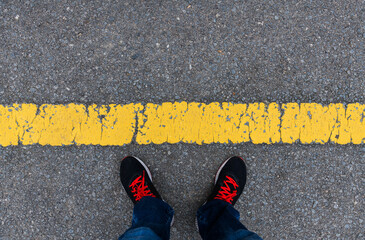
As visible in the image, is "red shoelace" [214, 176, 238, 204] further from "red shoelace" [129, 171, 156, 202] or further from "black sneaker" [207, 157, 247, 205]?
"red shoelace" [129, 171, 156, 202]

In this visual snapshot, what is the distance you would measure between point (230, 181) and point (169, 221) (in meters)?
0.53

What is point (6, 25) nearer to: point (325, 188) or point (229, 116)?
point (229, 116)

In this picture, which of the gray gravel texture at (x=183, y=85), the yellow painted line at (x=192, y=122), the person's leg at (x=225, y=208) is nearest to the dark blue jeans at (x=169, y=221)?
the person's leg at (x=225, y=208)

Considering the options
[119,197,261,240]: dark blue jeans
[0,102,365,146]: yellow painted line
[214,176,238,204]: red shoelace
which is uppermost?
[0,102,365,146]: yellow painted line

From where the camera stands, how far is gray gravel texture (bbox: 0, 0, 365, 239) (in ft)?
6.34

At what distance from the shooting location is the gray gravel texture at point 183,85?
6.34ft

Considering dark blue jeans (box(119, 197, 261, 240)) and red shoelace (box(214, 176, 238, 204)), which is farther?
red shoelace (box(214, 176, 238, 204))

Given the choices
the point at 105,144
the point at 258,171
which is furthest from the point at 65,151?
the point at 258,171

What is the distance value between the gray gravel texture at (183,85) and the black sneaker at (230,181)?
Result: 62mm

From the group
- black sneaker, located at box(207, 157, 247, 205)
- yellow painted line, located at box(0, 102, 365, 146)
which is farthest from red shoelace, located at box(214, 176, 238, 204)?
yellow painted line, located at box(0, 102, 365, 146)

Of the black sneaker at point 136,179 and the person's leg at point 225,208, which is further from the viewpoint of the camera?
the black sneaker at point 136,179

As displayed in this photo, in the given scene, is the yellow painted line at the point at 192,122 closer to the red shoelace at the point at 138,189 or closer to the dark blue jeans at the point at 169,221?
the red shoelace at the point at 138,189

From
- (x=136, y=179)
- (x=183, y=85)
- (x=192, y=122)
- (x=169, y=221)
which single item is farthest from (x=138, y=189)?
(x=183, y=85)

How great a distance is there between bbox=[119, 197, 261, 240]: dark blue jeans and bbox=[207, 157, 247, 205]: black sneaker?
84 mm
